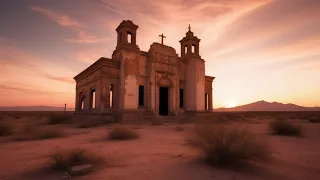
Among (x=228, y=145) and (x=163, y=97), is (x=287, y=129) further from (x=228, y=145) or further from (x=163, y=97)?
(x=163, y=97)

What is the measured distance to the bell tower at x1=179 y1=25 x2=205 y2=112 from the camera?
2075cm

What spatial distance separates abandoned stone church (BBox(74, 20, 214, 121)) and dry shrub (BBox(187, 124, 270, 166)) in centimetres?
1231

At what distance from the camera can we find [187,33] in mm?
22578

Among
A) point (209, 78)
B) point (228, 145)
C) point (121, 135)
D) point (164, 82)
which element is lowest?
point (121, 135)

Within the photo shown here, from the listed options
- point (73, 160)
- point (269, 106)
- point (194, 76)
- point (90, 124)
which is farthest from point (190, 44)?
point (269, 106)

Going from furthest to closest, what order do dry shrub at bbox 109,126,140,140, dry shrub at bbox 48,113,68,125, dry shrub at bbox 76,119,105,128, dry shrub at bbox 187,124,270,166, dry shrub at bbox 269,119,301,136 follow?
1. dry shrub at bbox 48,113,68,125
2. dry shrub at bbox 76,119,105,128
3. dry shrub at bbox 269,119,301,136
4. dry shrub at bbox 109,126,140,140
5. dry shrub at bbox 187,124,270,166

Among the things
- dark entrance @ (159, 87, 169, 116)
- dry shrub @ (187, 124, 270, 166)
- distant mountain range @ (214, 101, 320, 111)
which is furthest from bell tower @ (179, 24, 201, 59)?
distant mountain range @ (214, 101, 320, 111)

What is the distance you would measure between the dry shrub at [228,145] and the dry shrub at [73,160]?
2.50m

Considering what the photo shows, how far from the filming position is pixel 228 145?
4.11 metres

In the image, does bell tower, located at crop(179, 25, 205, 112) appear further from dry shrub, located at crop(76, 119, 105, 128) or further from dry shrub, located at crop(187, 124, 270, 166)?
dry shrub, located at crop(187, 124, 270, 166)

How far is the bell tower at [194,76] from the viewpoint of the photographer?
68.1ft

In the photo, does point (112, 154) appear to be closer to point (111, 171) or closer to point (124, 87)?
point (111, 171)

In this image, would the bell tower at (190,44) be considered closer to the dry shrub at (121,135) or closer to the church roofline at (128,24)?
the church roofline at (128,24)

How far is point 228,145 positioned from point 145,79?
48.4 ft
